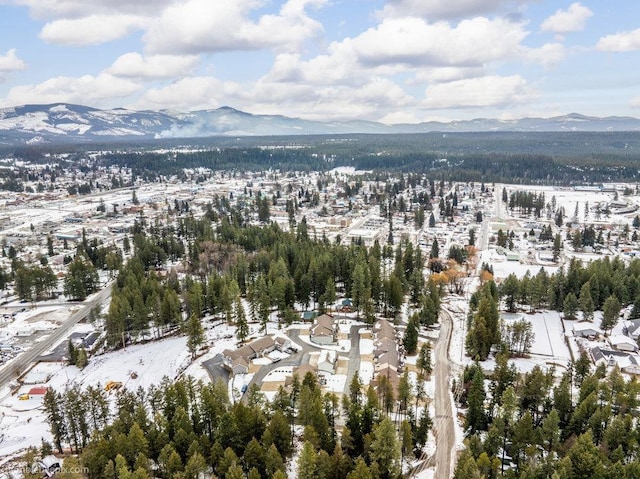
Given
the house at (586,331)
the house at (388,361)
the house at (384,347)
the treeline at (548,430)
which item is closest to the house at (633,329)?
the house at (586,331)

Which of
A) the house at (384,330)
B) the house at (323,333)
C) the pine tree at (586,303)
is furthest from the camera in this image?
the pine tree at (586,303)

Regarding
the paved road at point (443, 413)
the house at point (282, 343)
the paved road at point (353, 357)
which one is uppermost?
the house at point (282, 343)

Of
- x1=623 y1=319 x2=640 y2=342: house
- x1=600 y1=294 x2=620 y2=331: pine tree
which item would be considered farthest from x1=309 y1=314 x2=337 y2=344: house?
x1=623 y1=319 x2=640 y2=342: house

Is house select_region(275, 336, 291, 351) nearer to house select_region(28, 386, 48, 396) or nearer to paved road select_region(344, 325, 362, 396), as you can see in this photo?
paved road select_region(344, 325, 362, 396)

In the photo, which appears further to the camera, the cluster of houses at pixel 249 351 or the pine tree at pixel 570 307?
the pine tree at pixel 570 307

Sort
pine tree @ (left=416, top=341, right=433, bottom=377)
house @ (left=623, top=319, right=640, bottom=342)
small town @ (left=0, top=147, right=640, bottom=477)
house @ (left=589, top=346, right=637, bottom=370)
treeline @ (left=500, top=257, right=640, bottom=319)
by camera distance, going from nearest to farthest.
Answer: small town @ (left=0, top=147, right=640, bottom=477)
pine tree @ (left=416, top=341, right=433, bottom=377)
house @ (left=589, top=346, right=637, bottom=370)
house @ (left=623, top=319, right=640, bottom=342)
treeline @ (left=500, top=257, right=640, bottom=319)

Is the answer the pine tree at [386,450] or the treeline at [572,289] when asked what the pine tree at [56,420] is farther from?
the treeline at [572,289]

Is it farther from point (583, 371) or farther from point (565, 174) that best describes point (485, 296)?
point (565, 174)

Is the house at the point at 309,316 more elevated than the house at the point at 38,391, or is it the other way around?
the house at the point at 309,316
